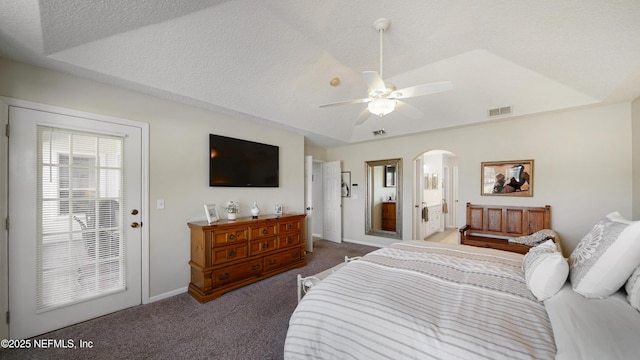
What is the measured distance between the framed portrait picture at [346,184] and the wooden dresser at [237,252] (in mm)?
2321

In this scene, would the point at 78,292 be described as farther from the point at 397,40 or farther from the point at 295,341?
the point at 397,40

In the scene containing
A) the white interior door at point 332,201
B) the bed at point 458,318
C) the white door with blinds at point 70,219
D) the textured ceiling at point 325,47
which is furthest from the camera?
the white interior door at point 332,201

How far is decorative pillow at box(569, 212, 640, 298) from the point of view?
3.81 ft

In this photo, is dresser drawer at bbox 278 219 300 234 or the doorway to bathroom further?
the doorway to bathroom

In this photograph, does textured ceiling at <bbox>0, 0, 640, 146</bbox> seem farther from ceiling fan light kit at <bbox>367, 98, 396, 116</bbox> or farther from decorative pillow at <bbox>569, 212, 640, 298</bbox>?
decorative pillow at <bbox>569, 212, 640, 298</bbox>

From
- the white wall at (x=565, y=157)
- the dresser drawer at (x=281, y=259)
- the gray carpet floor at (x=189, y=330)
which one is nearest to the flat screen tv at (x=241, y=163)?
the dresser drawer at (x=281, y=259)

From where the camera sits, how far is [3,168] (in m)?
1.98

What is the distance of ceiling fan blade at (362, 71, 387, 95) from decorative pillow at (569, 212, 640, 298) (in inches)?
68.2

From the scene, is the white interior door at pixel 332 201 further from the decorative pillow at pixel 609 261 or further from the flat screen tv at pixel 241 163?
the decorative pillow at pixel 609 261

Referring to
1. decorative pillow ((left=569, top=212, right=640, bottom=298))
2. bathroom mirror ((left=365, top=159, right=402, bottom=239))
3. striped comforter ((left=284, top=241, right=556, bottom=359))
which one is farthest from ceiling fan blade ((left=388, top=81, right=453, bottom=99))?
bathroom mirror ((left=365, top=159, right=402, bottom=239))

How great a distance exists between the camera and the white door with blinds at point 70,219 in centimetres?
208

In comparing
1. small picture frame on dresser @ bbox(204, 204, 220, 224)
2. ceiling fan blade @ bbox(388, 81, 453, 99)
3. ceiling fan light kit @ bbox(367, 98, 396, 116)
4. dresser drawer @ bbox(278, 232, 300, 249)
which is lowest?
dresser drawer @ bbox(278, 232, 300, 249)

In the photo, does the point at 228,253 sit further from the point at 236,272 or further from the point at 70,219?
the point at 70,219

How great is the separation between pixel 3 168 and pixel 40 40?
1132 millimetres
